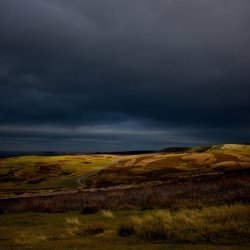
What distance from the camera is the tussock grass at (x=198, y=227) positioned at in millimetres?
11211

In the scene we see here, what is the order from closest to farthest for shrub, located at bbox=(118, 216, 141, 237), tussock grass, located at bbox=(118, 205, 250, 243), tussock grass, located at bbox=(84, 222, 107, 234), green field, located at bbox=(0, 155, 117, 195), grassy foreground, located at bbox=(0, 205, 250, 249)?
grassy foreground, located at bbox=(0, 205, 250, 249), tussock grass, located at bbox=(118, 205, 250, 243), shrub, located at bbox=(118, 216, 141, 237), tussock grass, located at bbox=(84, 222, 107, 234), green field, located at bbox=(0, 155, 117, 195)

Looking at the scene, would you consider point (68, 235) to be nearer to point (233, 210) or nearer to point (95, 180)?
point (233, 210)

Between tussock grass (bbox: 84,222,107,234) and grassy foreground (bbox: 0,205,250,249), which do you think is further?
tussock grass (bbox: 84,222,107,234)

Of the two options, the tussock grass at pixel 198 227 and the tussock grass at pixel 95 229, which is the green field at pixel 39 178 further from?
the tussock grass at pixel 198 227

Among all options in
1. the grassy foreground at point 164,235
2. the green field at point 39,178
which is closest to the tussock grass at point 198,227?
the grassy foreground at point 164,235


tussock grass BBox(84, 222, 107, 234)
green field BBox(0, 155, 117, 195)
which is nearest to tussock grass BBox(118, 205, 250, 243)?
tussock grass BBox(84, 222, 107, 234)

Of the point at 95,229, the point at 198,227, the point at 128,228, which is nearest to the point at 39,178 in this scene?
the point at 95,229

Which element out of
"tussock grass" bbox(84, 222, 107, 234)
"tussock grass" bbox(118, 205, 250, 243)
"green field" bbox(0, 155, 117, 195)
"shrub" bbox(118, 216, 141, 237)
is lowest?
"green field" bbox(0, 155, 117, 195)

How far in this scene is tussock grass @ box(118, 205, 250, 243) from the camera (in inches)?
441

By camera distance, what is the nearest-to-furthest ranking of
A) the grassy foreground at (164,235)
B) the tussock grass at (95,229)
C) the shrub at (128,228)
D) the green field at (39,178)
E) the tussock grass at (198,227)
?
the grassy foreground at (164,235) < the tussock grass at (198,227) < the shrub at (128,228) < the tussock grass at (95,229) < the green field at (39,178)

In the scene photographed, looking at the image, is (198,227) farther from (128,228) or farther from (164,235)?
(128,228)

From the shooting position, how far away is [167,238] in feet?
38.7

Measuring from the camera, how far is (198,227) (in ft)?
41.3

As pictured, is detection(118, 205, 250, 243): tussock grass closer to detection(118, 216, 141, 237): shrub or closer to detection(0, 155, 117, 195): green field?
detection(118, 216, 141, 237): shrub
